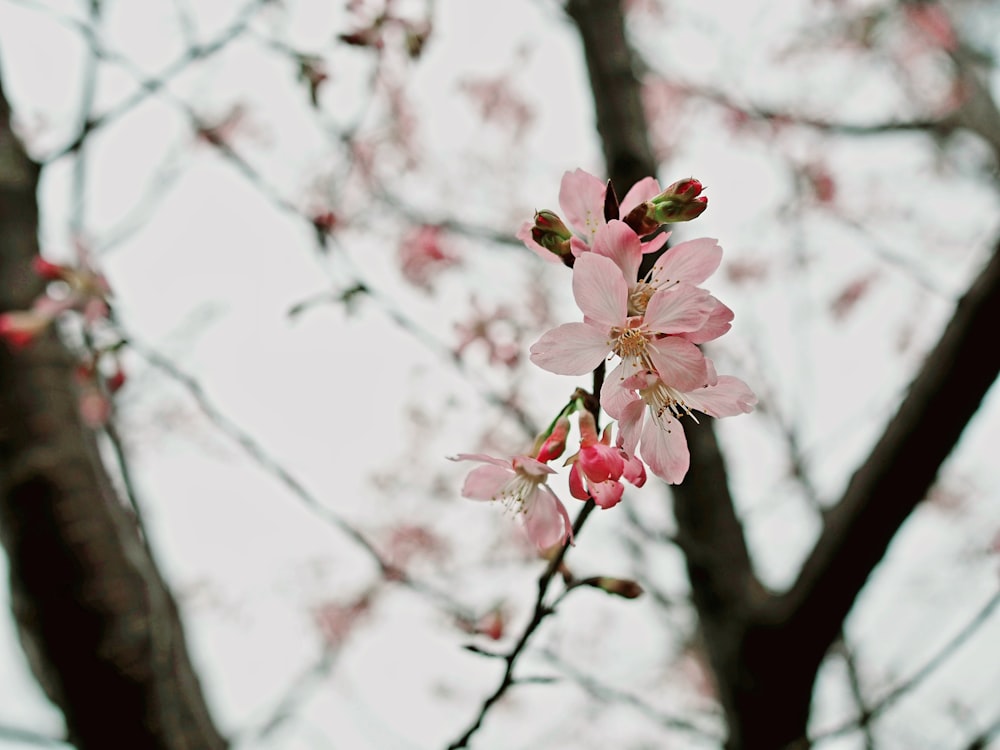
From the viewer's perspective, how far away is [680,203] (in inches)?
27.5

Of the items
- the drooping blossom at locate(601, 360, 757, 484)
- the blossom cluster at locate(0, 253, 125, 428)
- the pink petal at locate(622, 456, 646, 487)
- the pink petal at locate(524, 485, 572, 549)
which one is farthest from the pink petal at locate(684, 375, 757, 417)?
the blossom cluster at locate(0, 253, 125, 428)

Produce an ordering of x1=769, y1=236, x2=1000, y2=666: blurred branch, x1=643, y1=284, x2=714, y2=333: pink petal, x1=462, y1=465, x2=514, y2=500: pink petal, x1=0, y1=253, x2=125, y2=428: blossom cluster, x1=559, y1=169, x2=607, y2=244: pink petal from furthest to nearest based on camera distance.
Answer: x1=0, y1=253, x2=125, y2=428: blossom cluster, x1=769, y1=236, x2=1000, y2=666: blurred branch, x1=462, y1=465, x2=514, y2=500: pink petal, x1=559, y1=169, x2=607, y2=244: pink petal, x1=643, y1=284, x2=714, y2=333: pink petal

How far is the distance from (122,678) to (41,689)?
8.3 inches

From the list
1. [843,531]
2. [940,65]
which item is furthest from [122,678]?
[940,65]

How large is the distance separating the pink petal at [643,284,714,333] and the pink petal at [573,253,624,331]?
0.11ft

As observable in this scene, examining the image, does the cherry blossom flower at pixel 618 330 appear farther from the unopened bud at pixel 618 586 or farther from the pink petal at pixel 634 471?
the unopened bud at pixel 618 586

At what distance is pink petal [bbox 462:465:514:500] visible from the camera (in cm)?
85

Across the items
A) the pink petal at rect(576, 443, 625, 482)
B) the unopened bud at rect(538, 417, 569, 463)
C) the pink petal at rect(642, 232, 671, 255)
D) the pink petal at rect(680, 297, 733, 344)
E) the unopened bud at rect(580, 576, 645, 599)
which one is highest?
the pink petal at rect(642, 232, 671, 255)

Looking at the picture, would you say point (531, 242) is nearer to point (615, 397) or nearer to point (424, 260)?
point (615, 397)

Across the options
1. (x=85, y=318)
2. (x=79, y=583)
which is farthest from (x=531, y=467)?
(x=79, y=583)

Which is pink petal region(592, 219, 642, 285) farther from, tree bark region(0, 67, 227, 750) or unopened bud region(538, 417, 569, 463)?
tree bark region(0, 67, 227, 750)

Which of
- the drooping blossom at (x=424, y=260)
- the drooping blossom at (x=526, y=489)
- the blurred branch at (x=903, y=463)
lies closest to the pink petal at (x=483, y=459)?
the drooping blossom at (x=526, y=489)

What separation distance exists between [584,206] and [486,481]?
1.14 ft

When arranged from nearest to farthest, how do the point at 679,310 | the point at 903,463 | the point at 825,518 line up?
the point at 679,310 < the point at 903,463 < the point at 825,518
